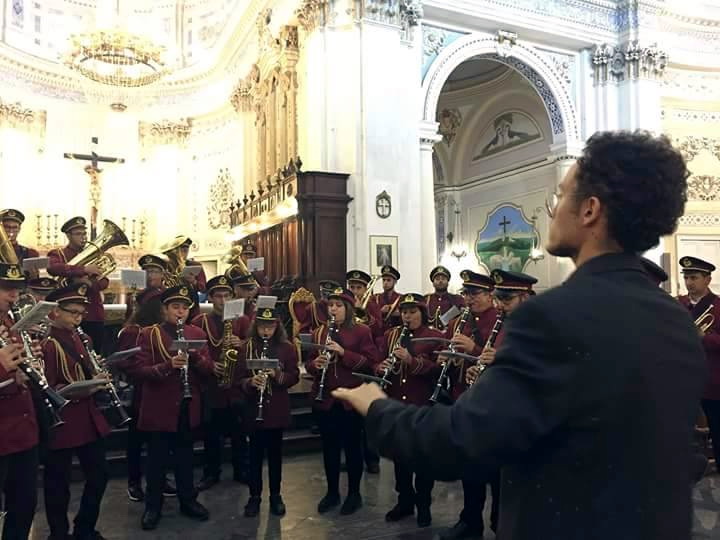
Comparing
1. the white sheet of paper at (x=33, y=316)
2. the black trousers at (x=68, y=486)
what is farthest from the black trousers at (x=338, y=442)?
the white sheet of paper at (x=33, y=316)

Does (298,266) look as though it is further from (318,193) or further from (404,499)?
(404,499)

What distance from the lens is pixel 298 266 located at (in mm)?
12227

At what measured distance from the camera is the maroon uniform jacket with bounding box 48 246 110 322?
710cm

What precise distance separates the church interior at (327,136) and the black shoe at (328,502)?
18 cm

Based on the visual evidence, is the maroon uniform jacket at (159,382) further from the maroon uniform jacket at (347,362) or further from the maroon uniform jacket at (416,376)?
the maroon uniform jacket at (416,376)

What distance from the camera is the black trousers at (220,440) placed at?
6508mm

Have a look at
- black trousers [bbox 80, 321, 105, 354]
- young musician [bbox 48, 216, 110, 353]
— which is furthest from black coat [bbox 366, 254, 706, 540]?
black trousers [bbox 80, 321, 105, 354]

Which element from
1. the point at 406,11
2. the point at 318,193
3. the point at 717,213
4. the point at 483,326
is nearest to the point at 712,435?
the point at 483,326

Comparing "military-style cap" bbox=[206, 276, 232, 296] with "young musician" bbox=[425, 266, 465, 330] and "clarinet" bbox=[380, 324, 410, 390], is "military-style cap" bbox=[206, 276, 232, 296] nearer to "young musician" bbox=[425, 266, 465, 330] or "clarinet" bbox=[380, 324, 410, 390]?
"clarinet" bbox=[380, 324, 410, 390]

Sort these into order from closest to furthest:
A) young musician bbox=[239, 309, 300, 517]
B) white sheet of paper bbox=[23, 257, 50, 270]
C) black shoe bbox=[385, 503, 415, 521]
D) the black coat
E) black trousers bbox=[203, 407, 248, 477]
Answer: the black coat, black shoe bbox=[385, 503, 415, 521], young musician bbox=[239, 309, 300, 517], white sheet of paper bbox=[23, 257, 50, 270], black trousers bbox=[203, 407, 248, 477]

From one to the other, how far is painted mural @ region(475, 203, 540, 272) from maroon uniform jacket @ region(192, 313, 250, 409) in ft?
40.3

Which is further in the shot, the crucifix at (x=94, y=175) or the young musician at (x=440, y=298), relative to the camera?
the crucifix at (x=94, y=175)

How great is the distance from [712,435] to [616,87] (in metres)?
11.5

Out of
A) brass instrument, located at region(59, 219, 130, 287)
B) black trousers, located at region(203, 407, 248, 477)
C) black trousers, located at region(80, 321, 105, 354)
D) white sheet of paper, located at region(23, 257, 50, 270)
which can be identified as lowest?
black trousers, located at region(203, 407, 248, 477)
